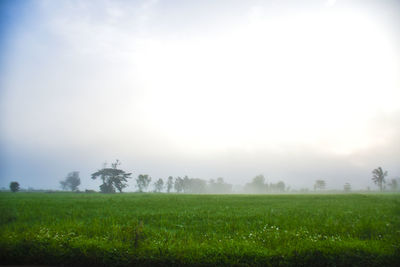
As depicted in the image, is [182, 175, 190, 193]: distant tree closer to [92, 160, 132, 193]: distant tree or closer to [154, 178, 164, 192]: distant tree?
[154, 178, 164, 192]: distant tree

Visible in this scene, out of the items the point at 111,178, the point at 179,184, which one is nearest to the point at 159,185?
the point at 179,184

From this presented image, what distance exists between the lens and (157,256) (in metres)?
5.66

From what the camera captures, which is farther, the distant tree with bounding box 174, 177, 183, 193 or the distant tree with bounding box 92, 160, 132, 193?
the distant tree with bounding box 174, 177, 183, 193

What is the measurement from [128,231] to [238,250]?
4.03m

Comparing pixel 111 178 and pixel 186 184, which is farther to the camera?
pixel 186 184

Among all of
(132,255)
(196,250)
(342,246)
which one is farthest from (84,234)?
(342,246)

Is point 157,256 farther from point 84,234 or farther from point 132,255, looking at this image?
point 84,234

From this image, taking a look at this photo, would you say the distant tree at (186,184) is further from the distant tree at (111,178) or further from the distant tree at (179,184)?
the distant tree at (111,178)

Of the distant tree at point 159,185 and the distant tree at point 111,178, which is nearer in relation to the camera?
the distant tree at point 111,178

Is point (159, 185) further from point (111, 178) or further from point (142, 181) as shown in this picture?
point (111, 178)

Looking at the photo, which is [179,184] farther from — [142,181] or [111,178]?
[111,178]

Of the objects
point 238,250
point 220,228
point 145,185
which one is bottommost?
point 145,185

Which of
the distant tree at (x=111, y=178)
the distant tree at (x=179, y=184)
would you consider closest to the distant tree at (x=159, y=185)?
the distant tree at (x=179, y=184)

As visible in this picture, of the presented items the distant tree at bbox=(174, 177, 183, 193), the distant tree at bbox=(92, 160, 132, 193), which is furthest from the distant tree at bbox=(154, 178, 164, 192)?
the distant tree at bbox=(92, 160, 132, 193)
